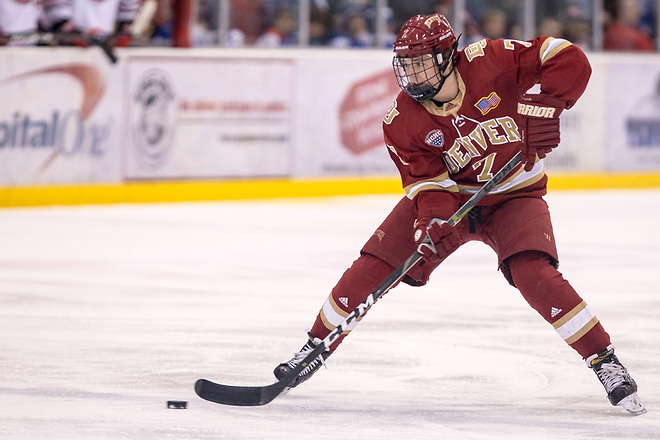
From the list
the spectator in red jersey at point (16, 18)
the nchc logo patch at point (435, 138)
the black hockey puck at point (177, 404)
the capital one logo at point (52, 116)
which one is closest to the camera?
the black hockey puck at point (177, 404)

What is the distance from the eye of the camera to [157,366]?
147 inches

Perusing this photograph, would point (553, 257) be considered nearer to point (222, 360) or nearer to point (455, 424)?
point (455, 424)

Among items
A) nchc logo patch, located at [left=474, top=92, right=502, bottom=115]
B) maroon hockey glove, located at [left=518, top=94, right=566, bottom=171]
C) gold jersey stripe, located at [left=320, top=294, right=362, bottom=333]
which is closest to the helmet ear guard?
nchc logo patch, located at [left=474, top=92, right=502, bottom=115]

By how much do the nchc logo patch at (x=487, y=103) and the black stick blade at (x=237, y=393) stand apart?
0.86m

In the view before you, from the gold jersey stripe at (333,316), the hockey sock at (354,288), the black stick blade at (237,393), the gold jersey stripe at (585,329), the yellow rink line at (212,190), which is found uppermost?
the yellow rink line at (212,190)

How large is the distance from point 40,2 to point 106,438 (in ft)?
20.2

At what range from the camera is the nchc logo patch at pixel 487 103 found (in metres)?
3.37

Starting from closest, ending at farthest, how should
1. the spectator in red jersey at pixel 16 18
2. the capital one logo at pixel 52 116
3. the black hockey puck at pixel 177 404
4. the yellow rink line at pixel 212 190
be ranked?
the black hockey puck at pixel 177 404, the capital one logo at pixel 52 116, the yellow rink line at pixel 212 190, the spectator in red jersey at pixel 16 18

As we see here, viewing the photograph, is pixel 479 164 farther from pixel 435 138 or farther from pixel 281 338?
pixel 281 338

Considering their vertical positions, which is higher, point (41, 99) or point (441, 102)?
point (41, 99)

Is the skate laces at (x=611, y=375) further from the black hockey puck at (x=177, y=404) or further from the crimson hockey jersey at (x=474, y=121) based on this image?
the black hockey puck at (x=177, y=404)

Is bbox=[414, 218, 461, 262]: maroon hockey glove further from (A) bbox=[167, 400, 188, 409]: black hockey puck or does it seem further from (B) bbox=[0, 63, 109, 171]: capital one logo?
(B) bbox=[0, 63, 109, 171]: capital one logo

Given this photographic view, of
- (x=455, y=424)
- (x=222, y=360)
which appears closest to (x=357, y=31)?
(x=222, y=360)

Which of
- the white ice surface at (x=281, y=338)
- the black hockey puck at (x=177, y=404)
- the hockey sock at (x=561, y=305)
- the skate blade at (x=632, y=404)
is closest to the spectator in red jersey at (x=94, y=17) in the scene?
the white ice surface at (x=281, y=338)
